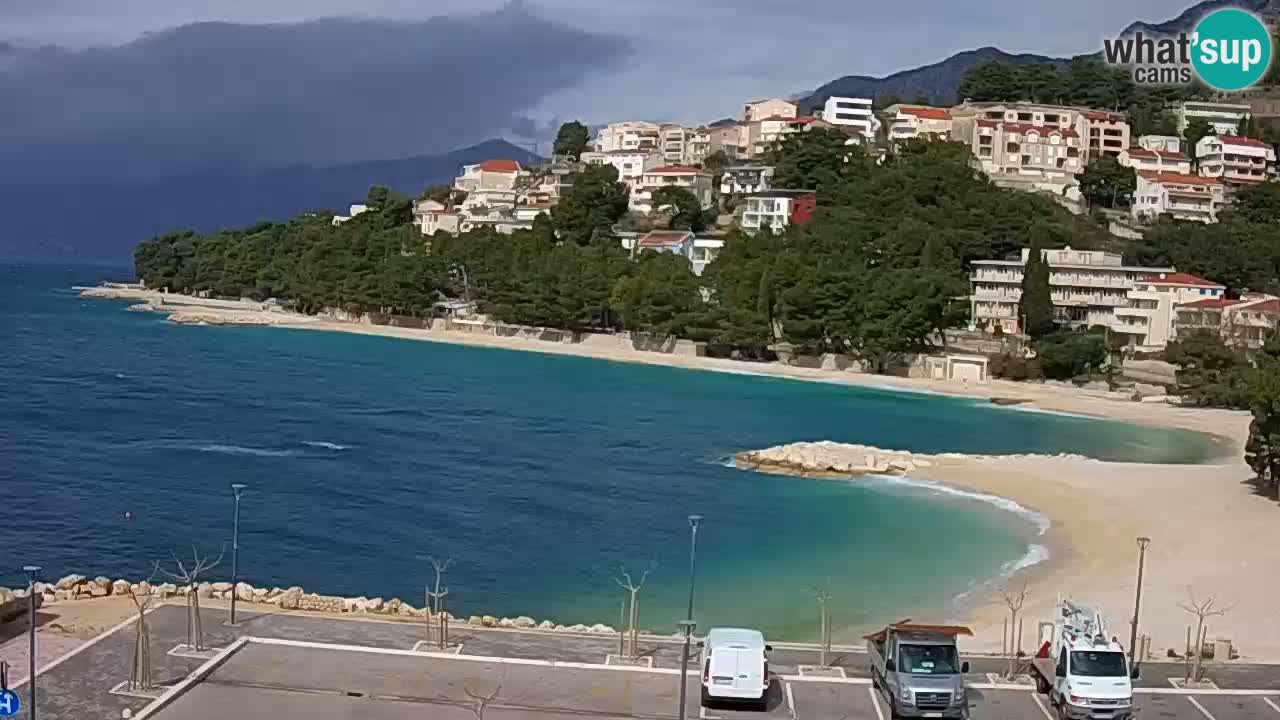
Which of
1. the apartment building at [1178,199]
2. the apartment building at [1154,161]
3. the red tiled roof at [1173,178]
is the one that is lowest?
the apartment building at [1178,199]

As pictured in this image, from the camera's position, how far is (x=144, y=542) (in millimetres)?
32438

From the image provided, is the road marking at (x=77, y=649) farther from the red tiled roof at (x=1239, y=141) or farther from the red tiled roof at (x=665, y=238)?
the red tiled roof at (x=1239, y=141)

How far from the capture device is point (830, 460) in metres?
47.7

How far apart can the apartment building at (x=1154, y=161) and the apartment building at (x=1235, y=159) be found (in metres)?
2.40

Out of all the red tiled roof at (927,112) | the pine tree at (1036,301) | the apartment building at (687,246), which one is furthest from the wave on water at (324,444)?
the red tiled roof at (927,112)

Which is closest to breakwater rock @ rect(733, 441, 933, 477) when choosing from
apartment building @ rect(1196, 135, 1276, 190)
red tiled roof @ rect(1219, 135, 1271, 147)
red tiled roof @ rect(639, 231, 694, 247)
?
red tiled roof @ rect(639, 231, 694, 247)

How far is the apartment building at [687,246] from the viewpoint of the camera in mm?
111125

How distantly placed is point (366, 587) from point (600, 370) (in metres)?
60.1

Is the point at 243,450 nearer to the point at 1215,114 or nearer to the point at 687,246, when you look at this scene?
the point at 687,246

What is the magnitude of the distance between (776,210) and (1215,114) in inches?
2219

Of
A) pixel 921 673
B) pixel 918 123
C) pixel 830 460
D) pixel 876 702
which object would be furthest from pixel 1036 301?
pixel 921 673

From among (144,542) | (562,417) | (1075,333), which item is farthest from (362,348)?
(144,542)

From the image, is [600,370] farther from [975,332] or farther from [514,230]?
[514,230]

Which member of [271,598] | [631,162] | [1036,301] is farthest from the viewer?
[631,162]
